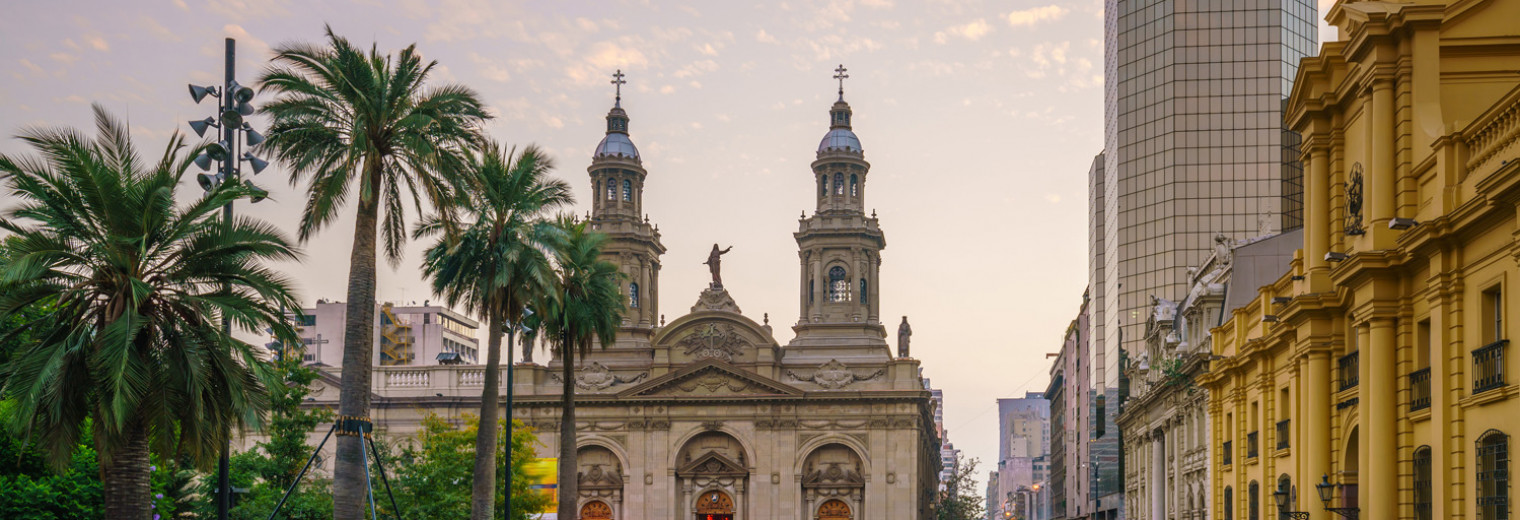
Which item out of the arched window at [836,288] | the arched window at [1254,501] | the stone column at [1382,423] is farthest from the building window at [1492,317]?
the arched window at [836,288]

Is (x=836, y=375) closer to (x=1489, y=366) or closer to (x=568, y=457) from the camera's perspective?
(x=568, y=457)

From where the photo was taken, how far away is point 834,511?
98562 mm

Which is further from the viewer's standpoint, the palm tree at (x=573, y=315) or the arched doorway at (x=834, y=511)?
the arched doorway at (x=834, y=511)

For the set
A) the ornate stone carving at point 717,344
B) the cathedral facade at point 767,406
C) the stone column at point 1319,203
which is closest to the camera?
the stone column at point 1319,203

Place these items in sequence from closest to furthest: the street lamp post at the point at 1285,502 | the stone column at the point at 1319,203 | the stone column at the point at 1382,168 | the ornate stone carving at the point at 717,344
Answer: the stone column at the point at 1382,168, the stone column at the point at 1319,203, the street lamp post at the point at 1285,502, the ornate stone carving at the point at 717,344

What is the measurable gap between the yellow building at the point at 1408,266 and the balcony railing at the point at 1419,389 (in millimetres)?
33

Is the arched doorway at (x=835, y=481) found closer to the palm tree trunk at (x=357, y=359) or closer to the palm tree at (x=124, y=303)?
the palm tree trunk at (x=357, y=359)

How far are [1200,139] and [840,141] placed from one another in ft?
76.1

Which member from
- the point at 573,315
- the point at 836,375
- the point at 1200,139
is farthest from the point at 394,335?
the point at 573,315

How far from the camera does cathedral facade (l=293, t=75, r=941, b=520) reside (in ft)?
322

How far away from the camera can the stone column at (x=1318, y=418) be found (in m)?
27.9

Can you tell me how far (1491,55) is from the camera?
23.7 metres

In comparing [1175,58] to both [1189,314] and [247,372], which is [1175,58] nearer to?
[1189,314]

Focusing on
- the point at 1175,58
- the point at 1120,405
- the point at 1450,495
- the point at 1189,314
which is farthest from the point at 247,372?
the point at 1175,58
